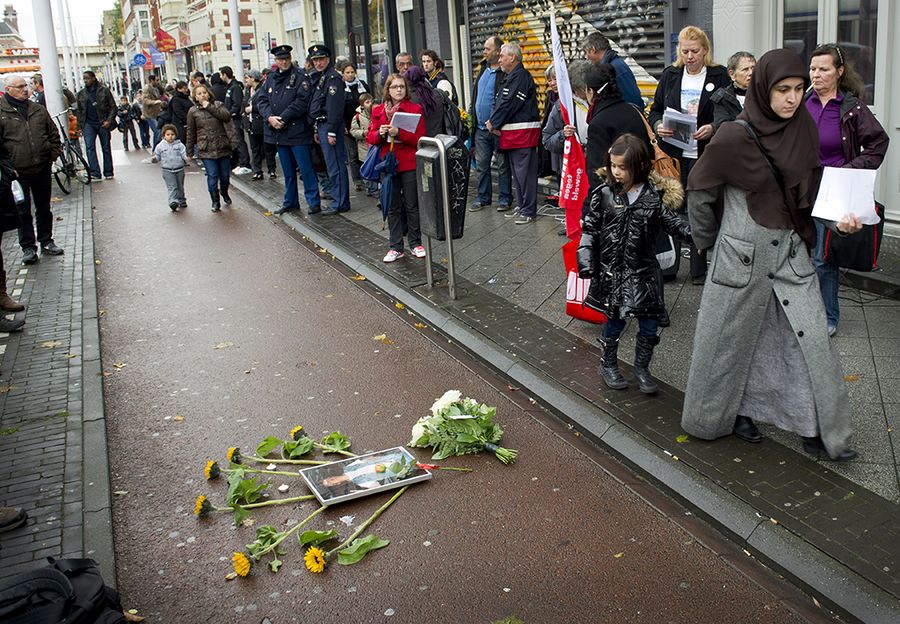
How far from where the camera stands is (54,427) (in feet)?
19.4

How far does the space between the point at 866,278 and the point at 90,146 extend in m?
16.8

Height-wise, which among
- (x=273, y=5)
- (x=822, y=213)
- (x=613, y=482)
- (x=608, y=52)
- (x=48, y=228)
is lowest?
(x=613, y=482)

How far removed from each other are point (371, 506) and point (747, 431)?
2043mm

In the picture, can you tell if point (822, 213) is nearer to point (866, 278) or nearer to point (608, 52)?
point (866, 278)

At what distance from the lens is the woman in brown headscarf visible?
4422 millimetres

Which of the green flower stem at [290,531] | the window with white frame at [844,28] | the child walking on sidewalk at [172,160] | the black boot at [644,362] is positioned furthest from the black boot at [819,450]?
the child walking on sidewalk at [172,160]

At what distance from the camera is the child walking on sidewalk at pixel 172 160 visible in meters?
14.4

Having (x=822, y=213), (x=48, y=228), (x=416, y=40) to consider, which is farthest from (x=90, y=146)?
(x=822, y=213)

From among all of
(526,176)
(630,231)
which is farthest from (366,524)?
(526,176)

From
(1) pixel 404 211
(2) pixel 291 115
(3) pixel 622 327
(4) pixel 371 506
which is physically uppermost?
(2) pixel 291 115

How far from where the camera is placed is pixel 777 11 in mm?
8977

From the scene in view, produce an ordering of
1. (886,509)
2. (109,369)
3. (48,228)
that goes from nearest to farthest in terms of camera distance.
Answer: (886,509) < (109,369) < (48,228)

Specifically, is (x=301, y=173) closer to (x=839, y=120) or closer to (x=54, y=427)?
(x=54, y=427)

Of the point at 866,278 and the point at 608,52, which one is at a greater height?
the point at 608,52
